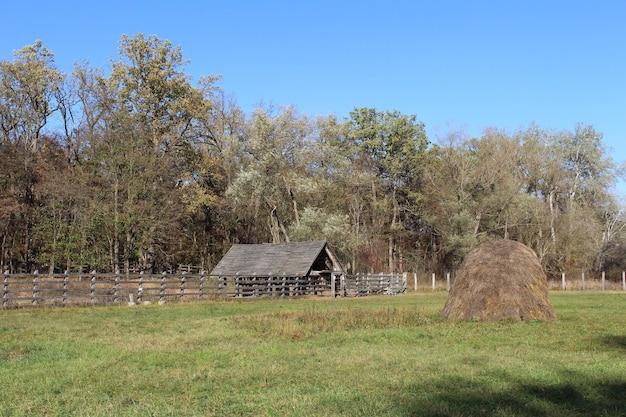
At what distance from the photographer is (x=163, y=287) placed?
2881cm

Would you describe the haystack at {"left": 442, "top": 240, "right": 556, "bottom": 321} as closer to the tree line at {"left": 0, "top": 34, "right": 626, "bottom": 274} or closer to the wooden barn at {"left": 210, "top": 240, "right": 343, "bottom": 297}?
the wooden barn at {"left": 210, "top": 240, "right": 343, "bottom": 297}

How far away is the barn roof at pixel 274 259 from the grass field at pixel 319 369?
67.0 ft

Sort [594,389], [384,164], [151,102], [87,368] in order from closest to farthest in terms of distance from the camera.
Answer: [594,389], [87,368], [151,102], [384,164]

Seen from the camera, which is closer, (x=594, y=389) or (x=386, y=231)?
(x=594, y=389)

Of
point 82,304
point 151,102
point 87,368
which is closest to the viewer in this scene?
point 87,368

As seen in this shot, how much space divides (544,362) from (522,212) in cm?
4664

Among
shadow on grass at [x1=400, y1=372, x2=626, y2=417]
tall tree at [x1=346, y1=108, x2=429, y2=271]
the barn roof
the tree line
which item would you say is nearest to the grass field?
shadow on grass at [x1=400, y1=372, x2=626, y2=417]

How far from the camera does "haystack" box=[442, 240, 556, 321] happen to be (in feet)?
51.9

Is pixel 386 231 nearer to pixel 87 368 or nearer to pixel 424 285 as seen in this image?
pixel 424 285

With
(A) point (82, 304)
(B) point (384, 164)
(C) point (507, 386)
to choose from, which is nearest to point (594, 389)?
(C) point (507, 386)

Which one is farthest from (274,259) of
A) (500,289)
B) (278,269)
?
(500,289)

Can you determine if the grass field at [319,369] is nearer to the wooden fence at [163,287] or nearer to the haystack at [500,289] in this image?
the haystack at [500,289]

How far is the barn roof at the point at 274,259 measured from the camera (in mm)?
36344

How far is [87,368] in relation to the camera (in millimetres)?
9695
